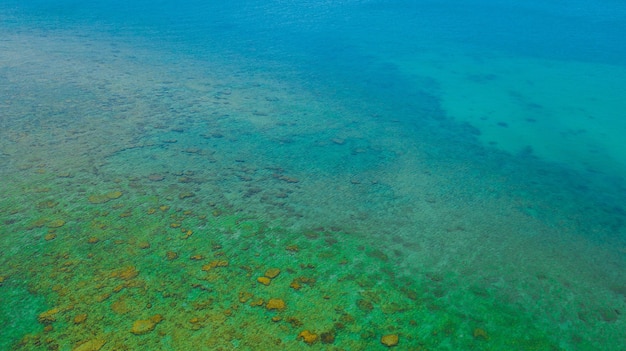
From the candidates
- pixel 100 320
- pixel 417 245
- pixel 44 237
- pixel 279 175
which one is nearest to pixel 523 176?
pixel 417 245

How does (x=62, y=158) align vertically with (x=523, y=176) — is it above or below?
above

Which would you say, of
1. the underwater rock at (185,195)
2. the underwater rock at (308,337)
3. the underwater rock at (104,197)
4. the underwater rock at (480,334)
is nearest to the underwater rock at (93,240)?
the underwater rock at (104,197)

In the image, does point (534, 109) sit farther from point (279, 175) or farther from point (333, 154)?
point (279, 175)

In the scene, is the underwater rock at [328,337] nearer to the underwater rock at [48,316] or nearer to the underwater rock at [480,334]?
the underwater rock at [480,334]

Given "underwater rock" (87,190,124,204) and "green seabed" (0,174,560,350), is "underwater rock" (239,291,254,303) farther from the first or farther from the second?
"underwater rock" (87,190,124,204)

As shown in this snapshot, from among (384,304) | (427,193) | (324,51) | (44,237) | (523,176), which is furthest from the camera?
(324,51)

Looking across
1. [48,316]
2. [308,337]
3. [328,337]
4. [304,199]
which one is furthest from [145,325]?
[304,199]

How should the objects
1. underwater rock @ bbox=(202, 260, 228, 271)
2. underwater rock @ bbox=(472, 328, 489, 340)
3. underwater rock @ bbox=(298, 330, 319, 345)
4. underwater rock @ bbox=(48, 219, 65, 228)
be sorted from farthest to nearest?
1. underwater rock @ bbox=(48, 219, 65, 228)
2. underwater rock @ bbox=(202, 260, 228, 271)
3. underwater rock @ bbox=(472, 328, 489, 340)
4. underwater rock @ bbox=(298, 330, 319, 345)

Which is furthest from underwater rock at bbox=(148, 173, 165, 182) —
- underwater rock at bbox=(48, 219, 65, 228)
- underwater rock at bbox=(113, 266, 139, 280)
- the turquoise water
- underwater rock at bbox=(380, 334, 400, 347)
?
underwater rock at bbox=(380, 334, 400, 347)
